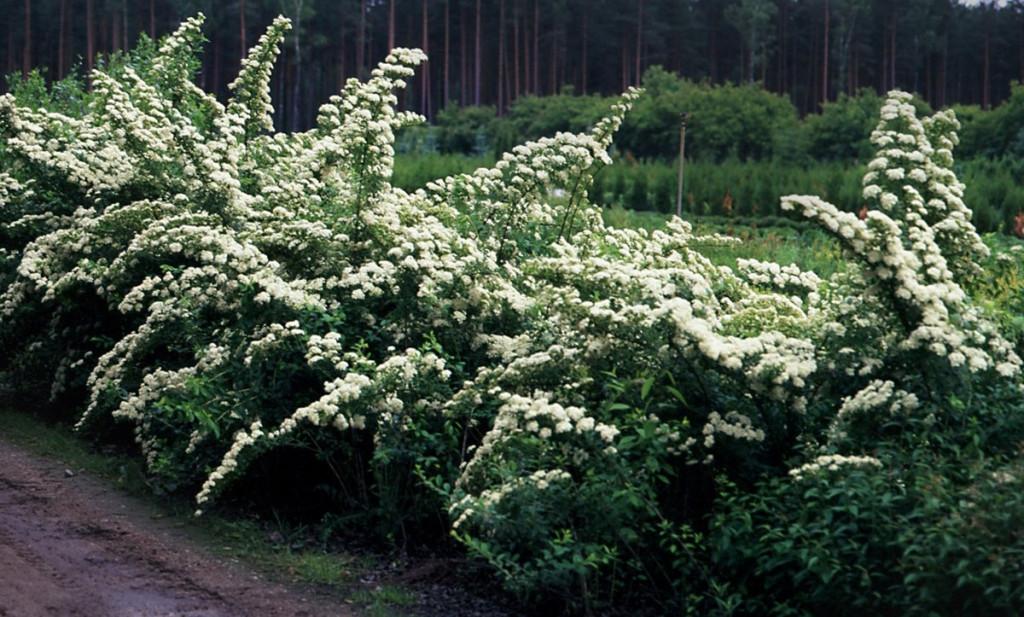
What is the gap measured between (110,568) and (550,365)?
7.44 feet

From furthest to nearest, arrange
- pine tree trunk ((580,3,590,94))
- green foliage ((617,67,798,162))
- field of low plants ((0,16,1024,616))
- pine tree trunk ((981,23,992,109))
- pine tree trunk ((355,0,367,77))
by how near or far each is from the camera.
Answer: pine tree trunk ((580,3,590,94))
pine tree trunk ((355,0,367,77))
pine tree trunk ((981,23,992,109))
green foliage ((617,67,798,162))
field of low plants ((0,16,1024,616))

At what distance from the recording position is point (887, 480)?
460cm

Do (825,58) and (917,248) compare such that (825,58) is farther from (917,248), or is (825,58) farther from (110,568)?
(110,568)

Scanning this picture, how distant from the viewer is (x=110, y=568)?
562 cm

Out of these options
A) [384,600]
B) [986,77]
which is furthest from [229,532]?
[986,77]

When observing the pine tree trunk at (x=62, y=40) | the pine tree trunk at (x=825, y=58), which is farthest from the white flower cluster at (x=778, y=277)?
the pine tree trunk at (x=62, y=40)

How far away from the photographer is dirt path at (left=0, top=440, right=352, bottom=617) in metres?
5.13

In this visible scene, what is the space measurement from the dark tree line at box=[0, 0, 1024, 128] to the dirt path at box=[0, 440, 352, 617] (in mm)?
30379

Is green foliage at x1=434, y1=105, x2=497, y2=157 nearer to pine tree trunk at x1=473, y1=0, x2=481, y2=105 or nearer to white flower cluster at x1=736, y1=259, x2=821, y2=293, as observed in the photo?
pine tree trunk at x1=473, y1=0, x2=481, y2=105

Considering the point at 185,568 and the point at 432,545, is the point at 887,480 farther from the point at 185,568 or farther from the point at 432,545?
the point at 185,568

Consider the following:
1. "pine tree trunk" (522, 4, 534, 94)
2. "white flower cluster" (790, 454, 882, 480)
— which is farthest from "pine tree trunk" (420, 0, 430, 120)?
"white flower cluster" (790, 454, 882, 480)

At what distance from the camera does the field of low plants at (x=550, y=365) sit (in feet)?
15.5

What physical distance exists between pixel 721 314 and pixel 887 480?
202 cm

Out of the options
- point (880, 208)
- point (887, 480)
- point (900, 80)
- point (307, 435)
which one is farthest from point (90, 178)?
point (900, 80)
